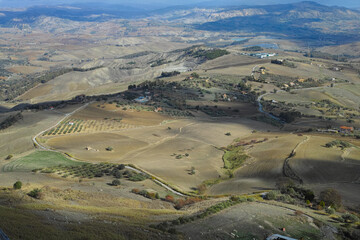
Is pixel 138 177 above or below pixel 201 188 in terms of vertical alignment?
above

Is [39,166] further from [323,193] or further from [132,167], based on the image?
[323,193]

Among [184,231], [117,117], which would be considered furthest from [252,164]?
[117,117]

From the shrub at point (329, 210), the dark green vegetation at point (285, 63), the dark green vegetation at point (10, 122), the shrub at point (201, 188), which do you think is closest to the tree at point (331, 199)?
the shrub at point (329, 210)

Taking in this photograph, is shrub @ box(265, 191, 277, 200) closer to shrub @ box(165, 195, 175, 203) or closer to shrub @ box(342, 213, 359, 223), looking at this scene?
shrub @ box(342, 213, 359, 223)

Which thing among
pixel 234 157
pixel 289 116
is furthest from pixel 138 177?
pixel 289 116

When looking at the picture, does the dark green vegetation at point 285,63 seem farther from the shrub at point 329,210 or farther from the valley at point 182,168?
the shrub at point 329,210

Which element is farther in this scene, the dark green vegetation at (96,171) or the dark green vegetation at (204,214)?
the dark green vegetation at (96,171)

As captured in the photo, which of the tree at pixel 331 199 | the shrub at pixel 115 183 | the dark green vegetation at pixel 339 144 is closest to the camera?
the tree at pixel 331 199

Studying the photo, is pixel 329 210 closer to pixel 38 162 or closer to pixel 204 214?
pixel 204 214
